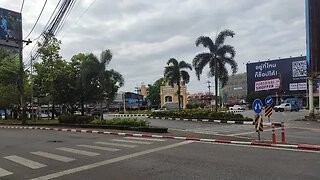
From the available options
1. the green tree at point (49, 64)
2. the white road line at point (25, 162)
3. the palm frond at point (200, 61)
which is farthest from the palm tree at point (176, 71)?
the white road line at point (25, 162)

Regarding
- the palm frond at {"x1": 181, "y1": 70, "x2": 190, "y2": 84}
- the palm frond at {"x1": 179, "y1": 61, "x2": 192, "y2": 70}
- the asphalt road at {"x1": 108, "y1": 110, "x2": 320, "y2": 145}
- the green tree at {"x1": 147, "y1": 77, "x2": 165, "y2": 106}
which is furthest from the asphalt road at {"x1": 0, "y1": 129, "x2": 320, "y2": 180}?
the green tree at {"x1": 147, "y1": 77, "x2": 165, "y2": 106}

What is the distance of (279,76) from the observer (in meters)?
100

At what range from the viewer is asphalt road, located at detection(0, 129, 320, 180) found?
9.70 meters

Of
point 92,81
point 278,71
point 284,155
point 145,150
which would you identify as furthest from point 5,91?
point 278,71

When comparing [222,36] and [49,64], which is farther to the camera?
[49,64]

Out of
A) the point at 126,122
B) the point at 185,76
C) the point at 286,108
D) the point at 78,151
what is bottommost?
the point at 78,151

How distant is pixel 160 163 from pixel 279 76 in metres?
93.7

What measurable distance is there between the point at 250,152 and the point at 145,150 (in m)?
3.71

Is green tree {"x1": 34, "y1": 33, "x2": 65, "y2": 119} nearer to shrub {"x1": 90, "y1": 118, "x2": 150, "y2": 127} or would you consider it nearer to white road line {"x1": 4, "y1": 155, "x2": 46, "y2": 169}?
shrub {"x1": 90, "y1": 118, "x2": 150, "y2": 127}

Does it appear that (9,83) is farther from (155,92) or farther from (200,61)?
(155,92)

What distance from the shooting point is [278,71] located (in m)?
100

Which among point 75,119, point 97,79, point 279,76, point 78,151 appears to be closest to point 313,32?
point 97,79

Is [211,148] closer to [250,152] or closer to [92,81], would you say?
[250,152]

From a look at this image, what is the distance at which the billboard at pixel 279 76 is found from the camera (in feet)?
322
